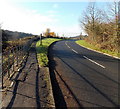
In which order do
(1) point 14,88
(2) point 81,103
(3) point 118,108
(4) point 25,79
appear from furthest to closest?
(4) point 25,79 → (1) point 14,88 → (2) point 81,103 → (3) point 118,108

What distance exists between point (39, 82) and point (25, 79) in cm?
89

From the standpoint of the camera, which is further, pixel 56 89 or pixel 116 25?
pixel 116 25

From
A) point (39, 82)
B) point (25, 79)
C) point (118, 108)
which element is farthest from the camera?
point (25, 79)

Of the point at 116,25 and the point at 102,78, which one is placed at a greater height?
the point at 116,25

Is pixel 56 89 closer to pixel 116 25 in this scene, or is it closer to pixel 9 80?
pixel 9 80

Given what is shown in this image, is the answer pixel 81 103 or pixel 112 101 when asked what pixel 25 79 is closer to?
pixel 81 103

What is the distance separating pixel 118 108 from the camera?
14.5 ft

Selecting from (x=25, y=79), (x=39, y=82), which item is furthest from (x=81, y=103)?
(x=25, y=79)

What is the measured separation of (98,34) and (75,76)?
20469 millimetres

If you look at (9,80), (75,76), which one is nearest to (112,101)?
(75,76)

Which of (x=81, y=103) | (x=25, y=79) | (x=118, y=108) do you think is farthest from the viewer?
(x=25, y=79)

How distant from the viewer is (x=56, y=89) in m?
5.97

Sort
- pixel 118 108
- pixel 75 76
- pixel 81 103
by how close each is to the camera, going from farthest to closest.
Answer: pixel 75 76, pixel 81 103, pixel 118 108

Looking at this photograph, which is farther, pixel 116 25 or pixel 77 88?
pixel 116 25
